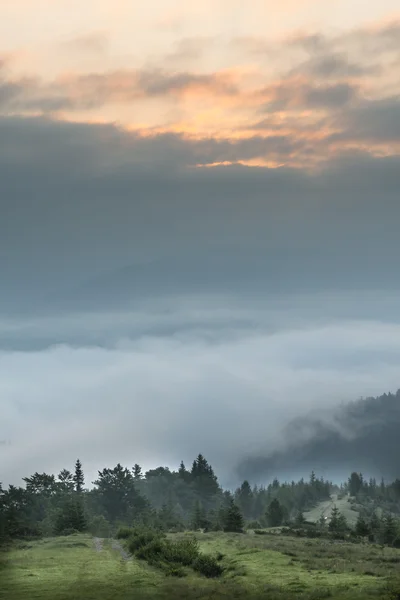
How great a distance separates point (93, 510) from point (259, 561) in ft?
410

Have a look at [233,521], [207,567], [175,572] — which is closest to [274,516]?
[233,521]

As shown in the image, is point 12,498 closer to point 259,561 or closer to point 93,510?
point 93,510

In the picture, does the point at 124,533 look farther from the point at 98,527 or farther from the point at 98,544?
the point at 98,527

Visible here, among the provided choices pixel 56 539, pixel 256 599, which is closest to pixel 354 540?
pixel 56 539

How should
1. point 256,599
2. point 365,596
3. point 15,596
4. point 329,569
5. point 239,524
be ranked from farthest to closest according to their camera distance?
point 239,524
point 329,569
point 15,596
point 256,599
point 365,596

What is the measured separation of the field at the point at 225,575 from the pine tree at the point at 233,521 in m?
35.3

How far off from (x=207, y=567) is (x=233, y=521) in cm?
6300

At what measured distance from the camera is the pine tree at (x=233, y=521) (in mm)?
136875

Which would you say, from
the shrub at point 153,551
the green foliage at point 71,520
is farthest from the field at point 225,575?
the green foliage at point 71,520

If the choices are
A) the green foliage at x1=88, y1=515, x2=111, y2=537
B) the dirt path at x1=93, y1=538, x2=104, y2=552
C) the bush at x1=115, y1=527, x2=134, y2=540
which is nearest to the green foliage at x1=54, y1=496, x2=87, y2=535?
the green foliage at x1=88, y1=515, x2=111, y2=537

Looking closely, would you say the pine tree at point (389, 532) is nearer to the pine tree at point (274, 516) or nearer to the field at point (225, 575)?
the field at point (225, 575)

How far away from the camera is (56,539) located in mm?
122688

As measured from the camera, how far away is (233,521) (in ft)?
452

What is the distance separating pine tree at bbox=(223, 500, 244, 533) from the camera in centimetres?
13688
